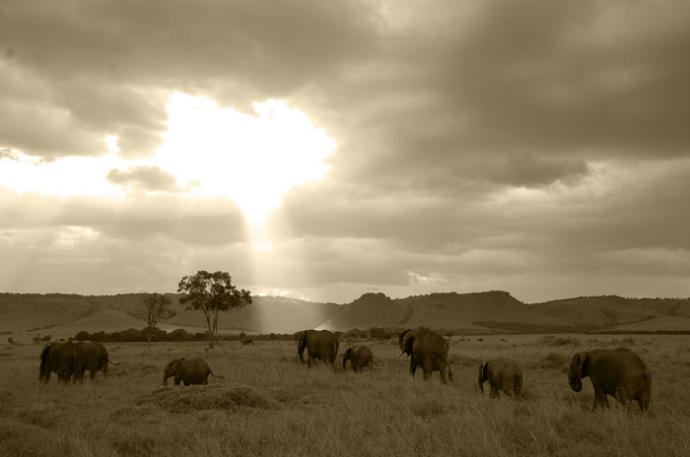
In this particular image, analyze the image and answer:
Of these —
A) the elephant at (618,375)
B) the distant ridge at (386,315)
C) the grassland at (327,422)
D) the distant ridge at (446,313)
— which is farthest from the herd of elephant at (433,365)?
the distant ridge at (446,313)

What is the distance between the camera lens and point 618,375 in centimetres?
1293

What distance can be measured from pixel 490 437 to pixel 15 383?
63.1ft

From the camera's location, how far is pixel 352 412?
1269cm

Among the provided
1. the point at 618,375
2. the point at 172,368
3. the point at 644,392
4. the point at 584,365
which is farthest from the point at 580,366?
the point at 172,368

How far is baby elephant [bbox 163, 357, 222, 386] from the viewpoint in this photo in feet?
63.0

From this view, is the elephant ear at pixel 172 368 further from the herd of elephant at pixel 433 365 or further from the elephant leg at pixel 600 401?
the elephant leg at pixel 600 401

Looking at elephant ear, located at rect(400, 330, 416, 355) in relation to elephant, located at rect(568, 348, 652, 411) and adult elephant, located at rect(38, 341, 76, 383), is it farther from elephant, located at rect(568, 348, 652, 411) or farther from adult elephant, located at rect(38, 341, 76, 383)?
adult elephant, located at rect(38, 341, 76, 383)

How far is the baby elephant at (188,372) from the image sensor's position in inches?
755

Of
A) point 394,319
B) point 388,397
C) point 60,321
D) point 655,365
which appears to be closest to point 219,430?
point 388,397

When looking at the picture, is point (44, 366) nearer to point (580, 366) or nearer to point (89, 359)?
point (89, 359)

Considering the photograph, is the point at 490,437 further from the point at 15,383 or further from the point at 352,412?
the point at 15,383

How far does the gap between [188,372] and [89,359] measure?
5.31 meters

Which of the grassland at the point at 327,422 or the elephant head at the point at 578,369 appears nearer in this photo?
the grassland at the point at 327,422

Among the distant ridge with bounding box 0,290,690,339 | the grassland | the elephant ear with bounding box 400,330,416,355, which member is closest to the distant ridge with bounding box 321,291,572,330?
the distant ridge with bounding box 0,290,690,339
